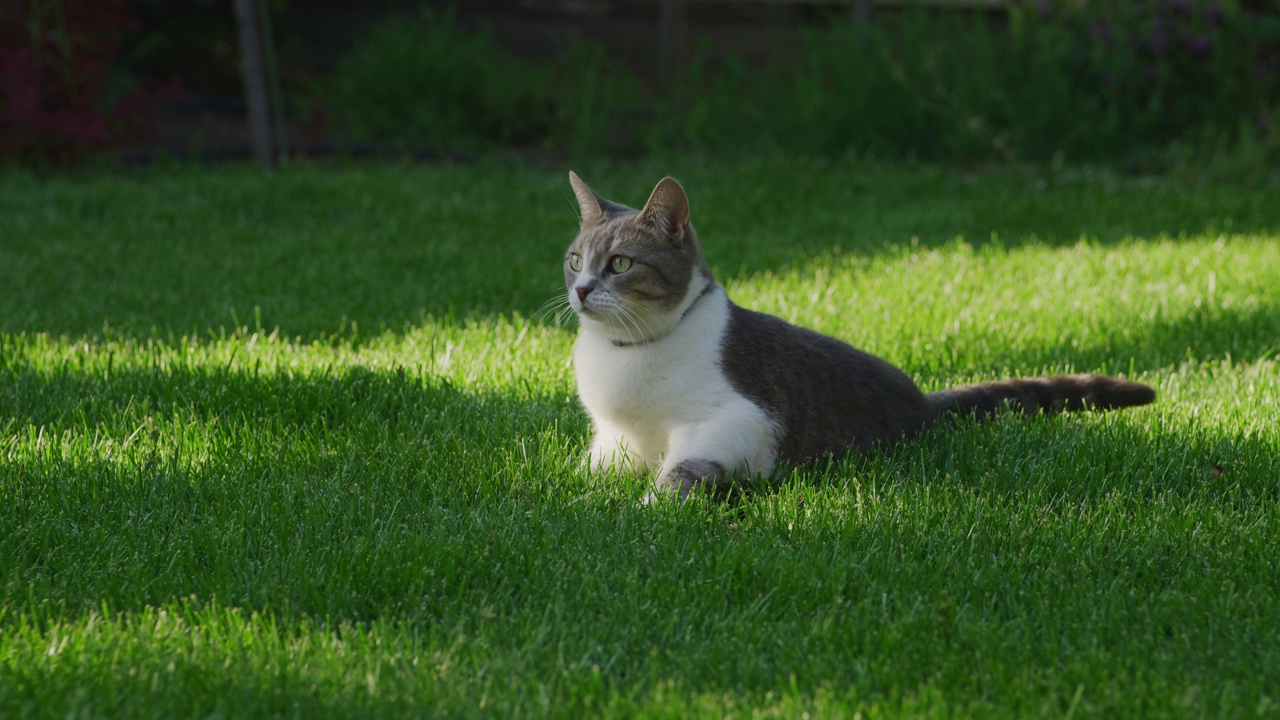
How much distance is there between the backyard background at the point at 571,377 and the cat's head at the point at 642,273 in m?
0.41

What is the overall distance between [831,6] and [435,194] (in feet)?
16.0

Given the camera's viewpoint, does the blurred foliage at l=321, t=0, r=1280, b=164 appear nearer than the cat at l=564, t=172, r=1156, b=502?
No

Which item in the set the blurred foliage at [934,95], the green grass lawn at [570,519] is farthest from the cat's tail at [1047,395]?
the blurred foliage at [934,95]

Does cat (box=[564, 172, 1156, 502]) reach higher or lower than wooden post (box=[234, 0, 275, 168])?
lower

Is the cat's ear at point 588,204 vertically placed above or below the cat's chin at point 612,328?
above

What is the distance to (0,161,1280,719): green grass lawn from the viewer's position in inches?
77.4

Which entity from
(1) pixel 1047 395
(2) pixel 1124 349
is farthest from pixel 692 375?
(2) pixel 1124 349

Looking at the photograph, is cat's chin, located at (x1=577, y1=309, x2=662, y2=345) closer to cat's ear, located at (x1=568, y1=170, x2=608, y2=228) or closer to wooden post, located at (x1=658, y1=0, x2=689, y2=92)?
cat's ear, located at (x1=568, y1=170, x2=608, y2=228)

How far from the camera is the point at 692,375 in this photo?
293 centimetres

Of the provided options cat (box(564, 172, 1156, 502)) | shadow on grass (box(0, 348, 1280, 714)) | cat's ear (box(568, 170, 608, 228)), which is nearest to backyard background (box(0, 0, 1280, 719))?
shadow on grass (box(0, 348, 1280, 714))

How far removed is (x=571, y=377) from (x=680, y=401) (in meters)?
0.98

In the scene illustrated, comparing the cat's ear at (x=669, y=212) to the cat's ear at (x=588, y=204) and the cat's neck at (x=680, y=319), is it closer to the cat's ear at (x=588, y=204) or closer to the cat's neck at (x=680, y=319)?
the cat's neck at (x=680, y=319)

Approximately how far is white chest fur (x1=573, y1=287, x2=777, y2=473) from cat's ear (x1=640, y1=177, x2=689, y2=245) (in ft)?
0.66

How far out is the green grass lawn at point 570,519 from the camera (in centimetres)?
196
